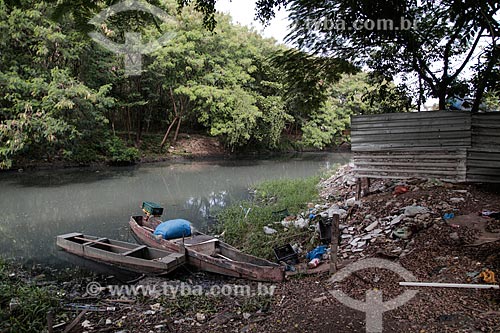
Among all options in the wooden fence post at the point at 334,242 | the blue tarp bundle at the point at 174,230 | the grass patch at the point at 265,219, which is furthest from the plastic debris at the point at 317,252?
the blue tarp bundle at the point at 174,230

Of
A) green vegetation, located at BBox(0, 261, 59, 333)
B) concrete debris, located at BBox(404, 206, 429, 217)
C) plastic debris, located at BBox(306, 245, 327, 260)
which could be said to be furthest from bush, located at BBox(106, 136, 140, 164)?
concrete debris, located at BBox(404, 206, 429, 217)

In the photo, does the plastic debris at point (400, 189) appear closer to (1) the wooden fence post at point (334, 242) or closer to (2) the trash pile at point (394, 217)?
(2) the trash pile at point (394, 217)

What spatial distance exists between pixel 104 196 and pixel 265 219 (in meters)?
7.75

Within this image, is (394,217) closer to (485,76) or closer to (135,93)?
(485,76)

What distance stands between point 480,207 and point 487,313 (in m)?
2.88

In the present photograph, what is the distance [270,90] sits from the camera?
26.3 m

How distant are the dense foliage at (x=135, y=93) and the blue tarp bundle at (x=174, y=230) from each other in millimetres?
5119

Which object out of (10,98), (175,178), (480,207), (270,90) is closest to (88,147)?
(10,98)

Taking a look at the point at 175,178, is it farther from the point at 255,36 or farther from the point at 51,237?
the point at 255,36

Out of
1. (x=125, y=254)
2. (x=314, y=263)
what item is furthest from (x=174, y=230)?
(x=314, y=263)

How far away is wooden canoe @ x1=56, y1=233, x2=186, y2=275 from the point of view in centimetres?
638

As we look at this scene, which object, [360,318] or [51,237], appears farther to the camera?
[51,237]

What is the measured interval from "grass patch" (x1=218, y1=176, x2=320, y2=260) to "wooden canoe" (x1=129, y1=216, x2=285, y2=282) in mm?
577

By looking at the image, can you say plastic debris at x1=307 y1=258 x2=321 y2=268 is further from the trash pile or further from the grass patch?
the grass patch
